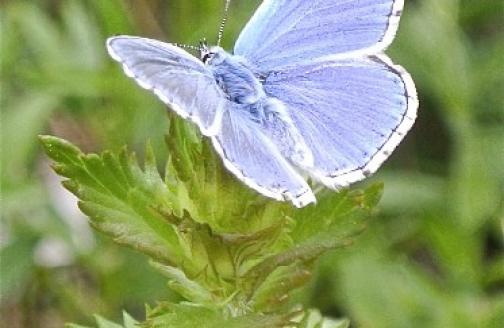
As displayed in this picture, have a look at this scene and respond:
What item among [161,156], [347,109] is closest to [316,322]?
[347,109]

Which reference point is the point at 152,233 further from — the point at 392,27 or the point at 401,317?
the point at 401,317

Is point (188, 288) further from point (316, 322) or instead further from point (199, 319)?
point (316, 322)

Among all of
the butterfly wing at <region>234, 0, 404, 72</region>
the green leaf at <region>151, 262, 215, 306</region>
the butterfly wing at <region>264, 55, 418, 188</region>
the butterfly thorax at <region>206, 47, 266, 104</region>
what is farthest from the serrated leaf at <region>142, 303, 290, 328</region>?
the butterfly wing at <region>234, 0, 404, 72</region>

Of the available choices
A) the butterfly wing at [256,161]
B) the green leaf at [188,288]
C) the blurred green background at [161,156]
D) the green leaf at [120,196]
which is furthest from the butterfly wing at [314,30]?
the blurred green background at [161,156]

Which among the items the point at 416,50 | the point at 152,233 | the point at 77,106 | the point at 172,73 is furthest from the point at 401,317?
the point at 172,73

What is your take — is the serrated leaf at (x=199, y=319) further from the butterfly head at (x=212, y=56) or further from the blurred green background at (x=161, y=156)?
the blurred green background at (x=161, y=156)

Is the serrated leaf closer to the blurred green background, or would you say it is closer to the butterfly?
the butterfly

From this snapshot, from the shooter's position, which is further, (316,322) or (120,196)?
(316,322)
